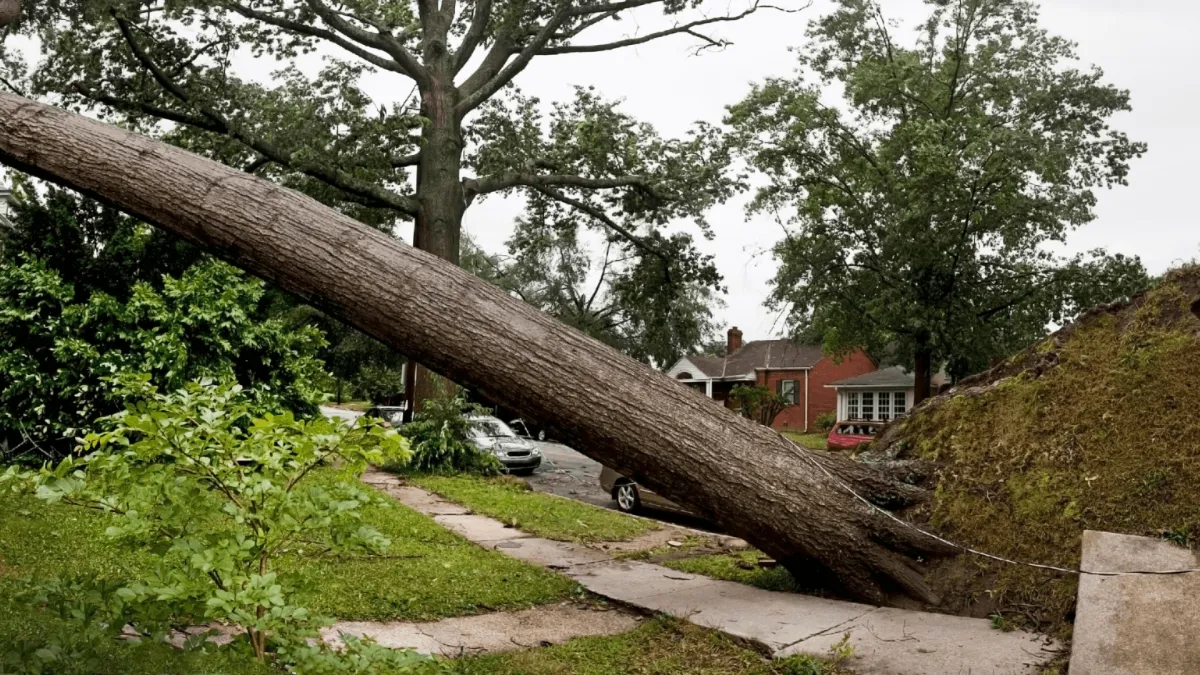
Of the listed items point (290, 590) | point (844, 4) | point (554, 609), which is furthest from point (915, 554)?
point (844, 4)

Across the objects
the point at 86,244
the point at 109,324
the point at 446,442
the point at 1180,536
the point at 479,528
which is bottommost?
the point at 479,528

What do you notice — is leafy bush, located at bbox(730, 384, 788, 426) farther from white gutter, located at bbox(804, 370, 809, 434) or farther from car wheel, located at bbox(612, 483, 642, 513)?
car wheel, located at bbox(612, 483, 642, 513)

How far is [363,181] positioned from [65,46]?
5921 mm

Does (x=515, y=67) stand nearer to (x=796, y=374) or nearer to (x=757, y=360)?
(x=796, y=374)

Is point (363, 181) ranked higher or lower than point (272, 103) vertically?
lower

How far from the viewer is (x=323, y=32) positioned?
57.0 ft

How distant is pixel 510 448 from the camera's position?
18750 millimetres

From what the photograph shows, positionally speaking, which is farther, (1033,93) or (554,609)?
(1033,93)

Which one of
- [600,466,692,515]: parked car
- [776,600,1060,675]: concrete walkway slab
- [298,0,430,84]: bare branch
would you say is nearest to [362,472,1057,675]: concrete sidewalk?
[776,600,1060,675]: concrete walkway slab

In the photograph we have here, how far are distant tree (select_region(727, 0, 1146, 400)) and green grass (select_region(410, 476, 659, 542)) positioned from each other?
1049cm

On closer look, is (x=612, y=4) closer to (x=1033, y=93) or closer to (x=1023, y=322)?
(x=1023, y=322)

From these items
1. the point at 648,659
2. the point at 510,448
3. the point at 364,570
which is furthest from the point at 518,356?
the point at 510,448

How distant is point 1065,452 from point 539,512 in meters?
5.93

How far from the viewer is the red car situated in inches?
728
